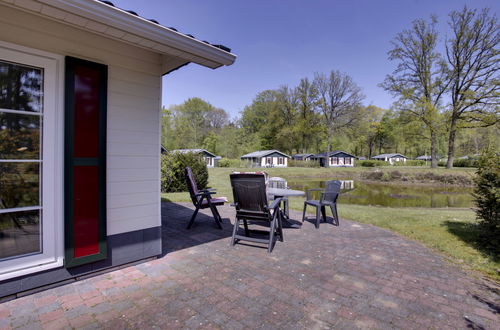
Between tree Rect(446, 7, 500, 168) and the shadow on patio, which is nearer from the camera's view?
the shadow on patio

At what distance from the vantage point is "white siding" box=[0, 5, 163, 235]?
245cm

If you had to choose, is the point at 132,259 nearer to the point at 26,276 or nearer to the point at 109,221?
the point at 109,221

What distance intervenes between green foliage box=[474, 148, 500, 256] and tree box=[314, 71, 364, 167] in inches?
1260

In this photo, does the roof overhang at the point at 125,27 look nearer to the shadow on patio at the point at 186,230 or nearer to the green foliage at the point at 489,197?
the shadow on patio at the point at 186,230

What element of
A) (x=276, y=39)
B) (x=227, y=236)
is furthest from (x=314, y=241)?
(x=276, y=39)

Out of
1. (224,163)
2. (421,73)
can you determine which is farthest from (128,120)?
(224,163)

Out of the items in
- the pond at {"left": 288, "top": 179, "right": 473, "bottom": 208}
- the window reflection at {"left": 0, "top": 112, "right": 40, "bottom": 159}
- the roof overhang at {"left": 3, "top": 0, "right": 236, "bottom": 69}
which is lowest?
the pond at {"left": 288, "top": 179, "right": 473, "bottom": 208}

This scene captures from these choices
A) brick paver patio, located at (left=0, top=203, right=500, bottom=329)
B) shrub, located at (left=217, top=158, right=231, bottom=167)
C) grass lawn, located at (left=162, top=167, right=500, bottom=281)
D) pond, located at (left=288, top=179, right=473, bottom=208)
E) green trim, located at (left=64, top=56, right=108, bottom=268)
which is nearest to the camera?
brick paver patio, located at (left=0, top=203, right=500, bottom=329)

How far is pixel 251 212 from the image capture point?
349 centimetres

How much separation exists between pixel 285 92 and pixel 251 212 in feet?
133

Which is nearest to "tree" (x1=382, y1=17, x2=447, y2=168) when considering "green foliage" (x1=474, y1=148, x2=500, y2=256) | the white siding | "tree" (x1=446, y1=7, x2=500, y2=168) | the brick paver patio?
"tree" (x1=446, y1=7, x2=500, y2=168)

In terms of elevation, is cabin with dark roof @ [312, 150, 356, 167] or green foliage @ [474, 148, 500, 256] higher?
cabin with dark roof @ [312, 150, 356, 167]

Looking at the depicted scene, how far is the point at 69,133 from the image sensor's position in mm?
2344

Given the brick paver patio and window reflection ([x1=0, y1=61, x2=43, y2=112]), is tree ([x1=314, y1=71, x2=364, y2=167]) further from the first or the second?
window reflection ([x1=0, y1=61, x2=43, y2=112])
